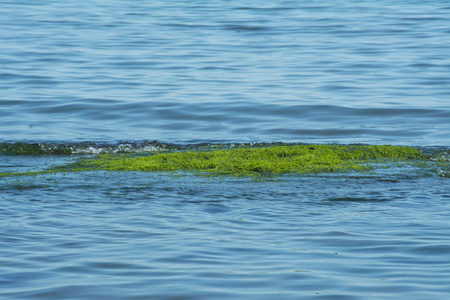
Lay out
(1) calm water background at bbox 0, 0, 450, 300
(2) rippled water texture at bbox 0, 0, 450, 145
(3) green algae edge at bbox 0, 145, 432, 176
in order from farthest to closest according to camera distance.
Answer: (2) rippled water texture at bbox 0, 0, 450, 145 < (3) green algae edge at bbox 0, 145, 432, 176 < (1) calm water background at bbox 0, 0, 450, 300

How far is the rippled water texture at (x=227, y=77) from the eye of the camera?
405 inches

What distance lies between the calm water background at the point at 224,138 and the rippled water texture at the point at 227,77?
0.06m

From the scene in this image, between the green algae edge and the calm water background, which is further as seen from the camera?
the green algae edge

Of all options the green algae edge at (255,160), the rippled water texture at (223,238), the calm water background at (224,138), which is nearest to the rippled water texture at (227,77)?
the calm water background at (224,138)

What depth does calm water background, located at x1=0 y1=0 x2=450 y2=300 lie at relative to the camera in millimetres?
3850

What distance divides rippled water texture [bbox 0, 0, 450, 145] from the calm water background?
0.20 feet

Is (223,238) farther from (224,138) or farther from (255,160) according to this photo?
(224,138)

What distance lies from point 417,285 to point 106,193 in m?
2.83

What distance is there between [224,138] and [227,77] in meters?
4.75

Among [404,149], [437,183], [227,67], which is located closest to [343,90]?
[227,67]

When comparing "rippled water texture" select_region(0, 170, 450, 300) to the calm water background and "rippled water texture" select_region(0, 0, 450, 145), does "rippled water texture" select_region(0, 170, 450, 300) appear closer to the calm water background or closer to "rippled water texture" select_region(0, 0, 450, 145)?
the calm water background

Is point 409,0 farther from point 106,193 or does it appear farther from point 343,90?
point 106,193

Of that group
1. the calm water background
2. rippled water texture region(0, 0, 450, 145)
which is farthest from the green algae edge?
rippled water texture region(0, 0, 450, 145)

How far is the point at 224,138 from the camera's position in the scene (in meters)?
9.46
